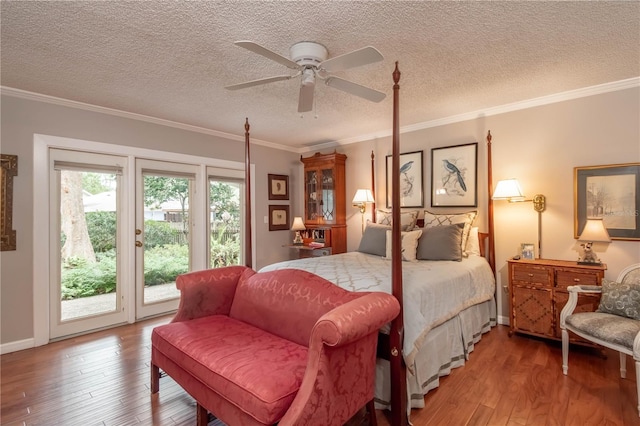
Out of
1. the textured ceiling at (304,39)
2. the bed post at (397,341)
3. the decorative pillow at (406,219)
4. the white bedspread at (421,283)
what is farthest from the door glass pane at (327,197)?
the bed post at (397,341)

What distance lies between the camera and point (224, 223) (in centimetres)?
468

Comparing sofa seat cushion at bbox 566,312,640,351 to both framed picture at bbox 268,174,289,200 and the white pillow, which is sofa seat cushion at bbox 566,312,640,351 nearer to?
the white pillow

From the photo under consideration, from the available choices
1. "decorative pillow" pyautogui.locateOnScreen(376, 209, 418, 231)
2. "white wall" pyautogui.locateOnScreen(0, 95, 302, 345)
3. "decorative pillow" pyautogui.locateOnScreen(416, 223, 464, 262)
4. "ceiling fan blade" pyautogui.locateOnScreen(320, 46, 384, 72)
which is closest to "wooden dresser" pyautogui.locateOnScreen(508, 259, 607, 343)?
"decorative pillow" pyautogui.locateOnScreen(416, 223, 464, 262)

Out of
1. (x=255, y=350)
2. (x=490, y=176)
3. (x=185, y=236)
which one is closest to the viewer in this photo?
(x=255, y=350)

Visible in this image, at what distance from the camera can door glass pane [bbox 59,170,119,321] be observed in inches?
131

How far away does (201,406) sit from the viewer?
5.73 feet

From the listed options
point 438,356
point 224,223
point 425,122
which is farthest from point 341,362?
point 224,223

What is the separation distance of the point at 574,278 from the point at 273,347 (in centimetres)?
275

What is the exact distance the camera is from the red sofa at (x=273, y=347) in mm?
1387

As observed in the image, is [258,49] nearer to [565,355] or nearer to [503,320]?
[565,355]

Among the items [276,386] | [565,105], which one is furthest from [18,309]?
[565,105]

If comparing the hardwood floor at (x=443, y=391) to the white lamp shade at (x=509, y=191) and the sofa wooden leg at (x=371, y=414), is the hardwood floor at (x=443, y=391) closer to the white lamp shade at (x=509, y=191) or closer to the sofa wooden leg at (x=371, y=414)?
the sofa wooden leg at (x=371, y=414)

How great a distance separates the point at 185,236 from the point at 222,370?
3.02 meters

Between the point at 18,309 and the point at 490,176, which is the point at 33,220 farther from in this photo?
the point at 490,176
